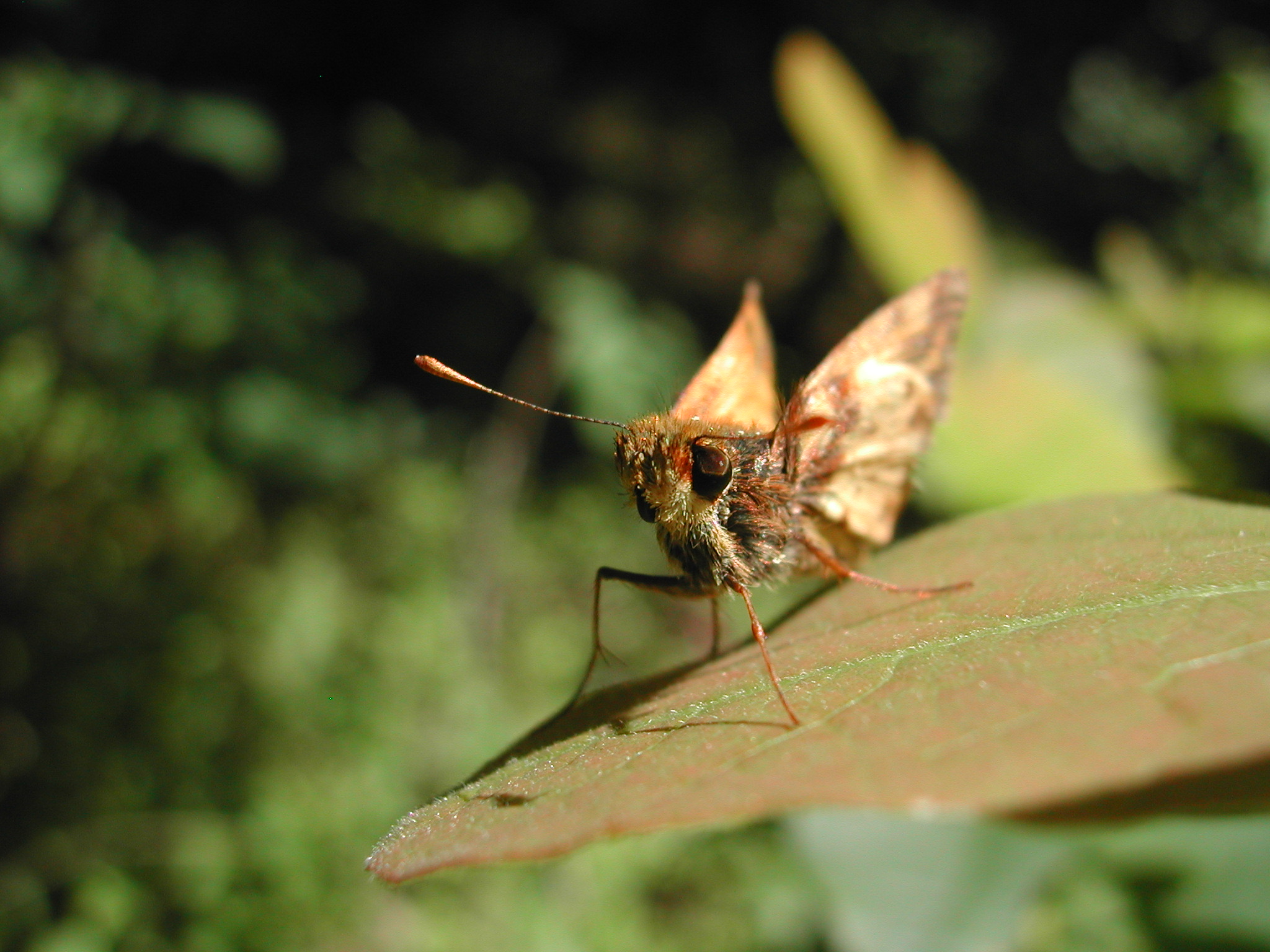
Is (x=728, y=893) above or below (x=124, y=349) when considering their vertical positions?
below

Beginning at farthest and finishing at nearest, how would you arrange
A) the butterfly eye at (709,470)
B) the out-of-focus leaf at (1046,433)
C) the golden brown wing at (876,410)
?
1. the out-of-focus leaf at (1046,433)
2. the golden brown wing at (876,410)
3. the butterfly eye at (709,470)

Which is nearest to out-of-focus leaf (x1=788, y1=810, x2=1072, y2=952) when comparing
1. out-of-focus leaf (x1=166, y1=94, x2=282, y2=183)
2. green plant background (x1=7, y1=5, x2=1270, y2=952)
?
green plant background (x1=7, y1=5, x2=1270, y2=952)

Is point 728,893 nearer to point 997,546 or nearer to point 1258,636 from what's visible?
point 997,546

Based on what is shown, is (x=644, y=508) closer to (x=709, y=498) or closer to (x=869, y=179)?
(x=709, y=498)

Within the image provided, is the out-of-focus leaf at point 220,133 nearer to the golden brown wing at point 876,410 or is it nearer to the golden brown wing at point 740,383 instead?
the golden brown wing at point 740,383

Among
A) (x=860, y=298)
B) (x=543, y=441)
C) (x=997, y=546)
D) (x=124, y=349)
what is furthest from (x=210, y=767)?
(x=860, y=298)

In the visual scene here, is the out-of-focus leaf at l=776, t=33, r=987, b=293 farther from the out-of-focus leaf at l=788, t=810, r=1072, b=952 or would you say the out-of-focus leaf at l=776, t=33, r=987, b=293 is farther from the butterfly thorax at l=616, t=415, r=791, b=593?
the out-of-focus leaf at l=788, t=810, r=1072, b=952

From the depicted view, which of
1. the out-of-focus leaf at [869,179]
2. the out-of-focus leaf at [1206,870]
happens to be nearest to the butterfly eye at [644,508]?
the out-of-focus leaf at [1206,870]
